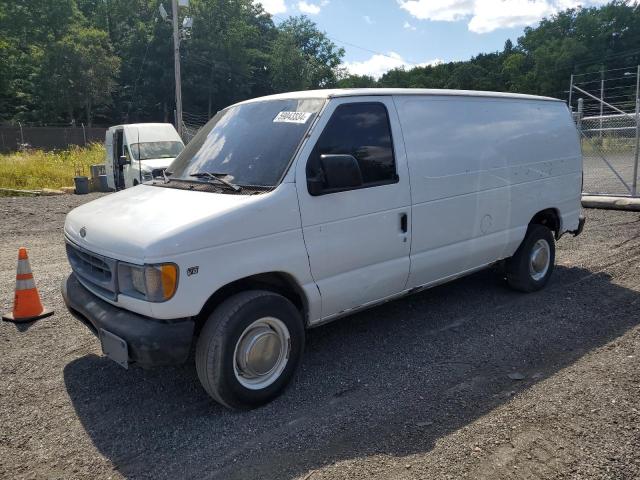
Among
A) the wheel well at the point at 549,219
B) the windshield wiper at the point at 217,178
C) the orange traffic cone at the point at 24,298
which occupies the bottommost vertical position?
the orange traffic cone at the point at 24,298

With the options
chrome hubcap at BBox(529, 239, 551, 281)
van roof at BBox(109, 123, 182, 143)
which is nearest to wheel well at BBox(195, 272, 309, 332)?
chrome hubcap at BBox(529, 239, 551, 281)

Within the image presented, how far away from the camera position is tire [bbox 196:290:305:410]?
11.0ft

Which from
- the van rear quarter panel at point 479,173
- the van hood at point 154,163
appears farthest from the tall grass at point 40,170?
Result: the van rear quarter panel at point 479,173

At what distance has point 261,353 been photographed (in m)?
3.59

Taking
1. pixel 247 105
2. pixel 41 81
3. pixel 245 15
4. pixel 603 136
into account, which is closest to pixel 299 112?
pixel 247 105

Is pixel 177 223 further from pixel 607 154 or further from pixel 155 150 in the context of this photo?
pixel 607 154

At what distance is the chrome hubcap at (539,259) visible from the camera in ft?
19.3

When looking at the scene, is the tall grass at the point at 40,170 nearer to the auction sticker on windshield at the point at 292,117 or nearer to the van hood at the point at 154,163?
the van hood at the point at 154,163

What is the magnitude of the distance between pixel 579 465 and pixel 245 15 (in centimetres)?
7134

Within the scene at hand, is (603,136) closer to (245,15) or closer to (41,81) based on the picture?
(41,81)

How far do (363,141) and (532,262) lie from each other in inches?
116

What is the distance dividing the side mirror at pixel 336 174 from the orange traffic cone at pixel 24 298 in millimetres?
3311

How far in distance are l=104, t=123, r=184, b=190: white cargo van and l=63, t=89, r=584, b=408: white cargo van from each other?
1128 centimetres

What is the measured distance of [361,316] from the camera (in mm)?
5297
